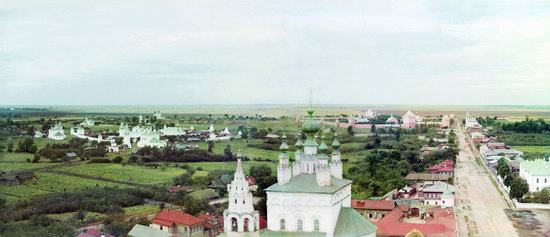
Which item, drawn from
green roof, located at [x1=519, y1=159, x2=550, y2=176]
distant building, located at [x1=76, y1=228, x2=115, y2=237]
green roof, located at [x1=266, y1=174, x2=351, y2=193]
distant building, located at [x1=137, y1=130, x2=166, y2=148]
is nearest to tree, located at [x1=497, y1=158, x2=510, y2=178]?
green roof, located at [x1=519, y1=159, x2=550, y2=176]

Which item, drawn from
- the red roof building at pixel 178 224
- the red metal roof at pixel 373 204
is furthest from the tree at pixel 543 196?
the red roof building at pixel 178 224

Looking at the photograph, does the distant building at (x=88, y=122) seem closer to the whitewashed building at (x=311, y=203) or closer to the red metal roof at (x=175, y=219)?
the red metal roof at (x=175, y=219)

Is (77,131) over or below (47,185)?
over

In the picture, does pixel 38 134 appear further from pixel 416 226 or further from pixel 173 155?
pixel 416 226

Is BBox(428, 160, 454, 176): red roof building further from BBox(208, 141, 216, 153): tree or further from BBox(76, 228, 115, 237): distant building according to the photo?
BBox(76, 228, 115, 237): distant building

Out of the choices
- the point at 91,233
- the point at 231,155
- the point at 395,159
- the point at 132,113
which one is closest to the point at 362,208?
the point at 91,233

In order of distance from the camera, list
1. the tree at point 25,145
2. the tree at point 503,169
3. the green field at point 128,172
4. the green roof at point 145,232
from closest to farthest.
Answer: the green roof at point 145,232
the green field at point 128,172
the tree at point 25,145
the tree at point 503,169

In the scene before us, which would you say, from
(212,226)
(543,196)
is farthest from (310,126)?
(543,196)
